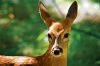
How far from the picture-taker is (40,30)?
10.8 metres

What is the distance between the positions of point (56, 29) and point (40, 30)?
10.8 feet

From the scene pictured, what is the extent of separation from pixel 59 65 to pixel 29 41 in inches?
139

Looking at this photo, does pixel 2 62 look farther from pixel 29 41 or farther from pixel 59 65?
pixel 29 41

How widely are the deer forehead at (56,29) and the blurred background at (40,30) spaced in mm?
2245

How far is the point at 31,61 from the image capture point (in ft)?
25.5

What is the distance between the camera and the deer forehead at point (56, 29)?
747 cm

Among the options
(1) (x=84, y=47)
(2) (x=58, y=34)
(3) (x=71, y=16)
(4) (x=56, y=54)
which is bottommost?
(1) (x=84, y=47)

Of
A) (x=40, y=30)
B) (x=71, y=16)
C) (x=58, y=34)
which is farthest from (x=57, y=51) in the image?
(x=40, y=30)

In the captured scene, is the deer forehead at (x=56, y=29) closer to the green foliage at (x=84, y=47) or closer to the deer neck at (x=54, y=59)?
the deer neck at (x=54, y=59)

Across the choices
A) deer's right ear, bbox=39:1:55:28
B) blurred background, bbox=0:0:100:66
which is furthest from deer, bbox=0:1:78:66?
blurred background, bbox=0:0:100:66

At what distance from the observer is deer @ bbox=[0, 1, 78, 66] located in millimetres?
7422

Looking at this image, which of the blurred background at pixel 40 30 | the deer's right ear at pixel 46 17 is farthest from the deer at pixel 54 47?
the blurred background at pixel 40 30

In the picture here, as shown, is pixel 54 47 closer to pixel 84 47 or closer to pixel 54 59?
pixel 54 59

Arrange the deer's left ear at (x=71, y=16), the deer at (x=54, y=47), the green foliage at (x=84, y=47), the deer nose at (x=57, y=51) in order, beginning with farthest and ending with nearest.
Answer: the green foliage at (x=84, y=47), the deer's left ear at (x=71, y=16), the deer at (x=54, y=47), the deer nose at (x=57, y=51)
